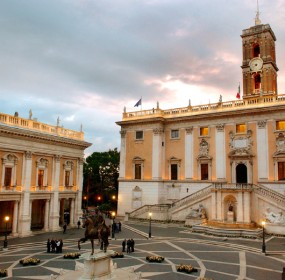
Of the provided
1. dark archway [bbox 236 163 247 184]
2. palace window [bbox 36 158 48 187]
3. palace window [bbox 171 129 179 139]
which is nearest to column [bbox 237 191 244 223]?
dark archway [bbox 236 163 247 184]

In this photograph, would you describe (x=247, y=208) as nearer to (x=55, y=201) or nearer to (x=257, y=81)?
(x=257, y=81)

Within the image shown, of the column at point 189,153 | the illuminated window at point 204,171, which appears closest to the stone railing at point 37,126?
the column at point 189,153

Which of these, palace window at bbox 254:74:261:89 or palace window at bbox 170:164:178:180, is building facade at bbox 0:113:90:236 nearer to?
palace window at bbox 170:164:178:180

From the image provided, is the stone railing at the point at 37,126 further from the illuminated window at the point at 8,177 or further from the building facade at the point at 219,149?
the building facade at the point at 219,149

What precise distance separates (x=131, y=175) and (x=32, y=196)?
17.6 meters

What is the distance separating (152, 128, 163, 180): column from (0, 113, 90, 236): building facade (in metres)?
11.0

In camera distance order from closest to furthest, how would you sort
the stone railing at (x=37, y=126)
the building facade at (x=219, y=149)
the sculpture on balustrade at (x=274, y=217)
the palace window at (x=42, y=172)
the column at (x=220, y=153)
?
the stone railing at (x=37, y=126), the sculpture on balustrade at (x=274, y=217), the palace window at (x=42, y=172), the building facade at (x=219, y=149), the column at (x=220, y=153)

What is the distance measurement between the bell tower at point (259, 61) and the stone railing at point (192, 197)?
16.5 meters

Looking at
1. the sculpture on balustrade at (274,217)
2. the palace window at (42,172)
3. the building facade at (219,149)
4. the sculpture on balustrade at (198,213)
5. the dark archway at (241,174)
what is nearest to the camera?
the sculpture on balustrade at (274,217)

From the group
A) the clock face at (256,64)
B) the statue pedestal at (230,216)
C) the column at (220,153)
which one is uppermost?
the clock face at (256,64)

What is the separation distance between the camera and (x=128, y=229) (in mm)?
38750

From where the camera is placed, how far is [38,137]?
3497 cm

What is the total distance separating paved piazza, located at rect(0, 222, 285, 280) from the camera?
19766 millimetres

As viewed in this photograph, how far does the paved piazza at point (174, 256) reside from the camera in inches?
778
